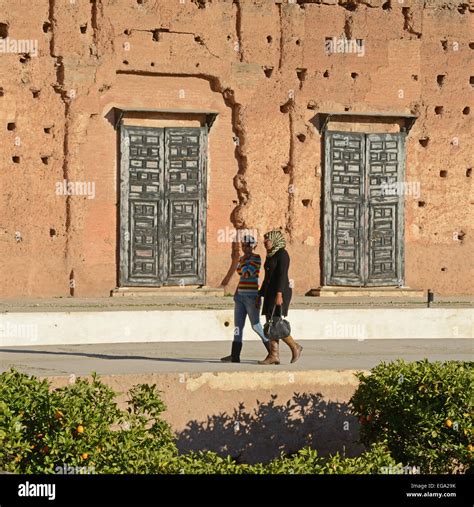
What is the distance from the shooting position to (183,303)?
1950 centimetres

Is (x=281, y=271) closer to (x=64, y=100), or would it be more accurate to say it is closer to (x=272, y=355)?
(x=272, y=355)

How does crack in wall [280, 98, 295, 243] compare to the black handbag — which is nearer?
the black handbag

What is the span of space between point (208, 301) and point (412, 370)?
9.51 metres

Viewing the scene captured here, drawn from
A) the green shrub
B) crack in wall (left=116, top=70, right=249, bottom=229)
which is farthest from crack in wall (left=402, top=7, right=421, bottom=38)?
the green shrub

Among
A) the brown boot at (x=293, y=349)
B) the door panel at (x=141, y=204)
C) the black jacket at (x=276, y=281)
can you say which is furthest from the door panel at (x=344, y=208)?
the black jacket at (x=276, y=281)

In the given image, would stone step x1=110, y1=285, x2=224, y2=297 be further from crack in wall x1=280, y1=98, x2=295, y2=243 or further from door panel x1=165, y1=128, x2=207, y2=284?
crack in wall x1=280, y1=98, x2=295, y2=243

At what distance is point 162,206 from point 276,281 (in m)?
8.05

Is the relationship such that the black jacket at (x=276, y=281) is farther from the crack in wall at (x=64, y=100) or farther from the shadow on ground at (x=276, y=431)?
the crack in wall at (x=64, y=100)

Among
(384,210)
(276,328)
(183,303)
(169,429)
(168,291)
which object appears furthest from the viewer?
(384,210)

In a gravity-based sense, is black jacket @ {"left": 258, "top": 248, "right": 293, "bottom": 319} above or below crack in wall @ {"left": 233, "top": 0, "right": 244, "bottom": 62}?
below

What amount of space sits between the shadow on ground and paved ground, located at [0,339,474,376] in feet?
1.64

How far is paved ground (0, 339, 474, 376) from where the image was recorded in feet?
41.7

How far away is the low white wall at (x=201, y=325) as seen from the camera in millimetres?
16438

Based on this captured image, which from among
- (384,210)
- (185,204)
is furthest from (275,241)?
(384,210)
